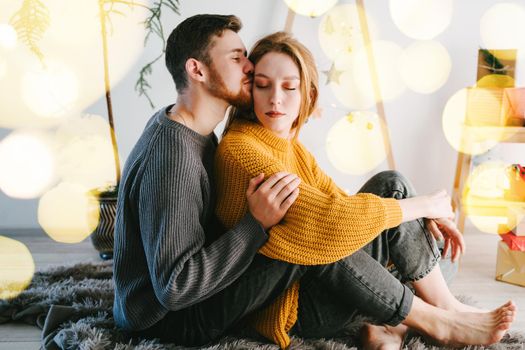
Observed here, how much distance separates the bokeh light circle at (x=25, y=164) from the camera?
2.39 metres

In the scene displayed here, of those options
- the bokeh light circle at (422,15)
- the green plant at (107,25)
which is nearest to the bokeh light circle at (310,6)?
the bokeh light circle at (422,15)

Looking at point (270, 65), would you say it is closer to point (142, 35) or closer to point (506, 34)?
point (142, 35)

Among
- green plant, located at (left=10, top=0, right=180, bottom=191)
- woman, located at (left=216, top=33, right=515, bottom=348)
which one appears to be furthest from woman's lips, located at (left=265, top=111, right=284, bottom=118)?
green plant, located at (left=10, top=0, right=180, bottom=191)

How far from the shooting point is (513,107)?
2.09m

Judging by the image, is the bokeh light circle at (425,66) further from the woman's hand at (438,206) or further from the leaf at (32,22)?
the leaf at (32,22)

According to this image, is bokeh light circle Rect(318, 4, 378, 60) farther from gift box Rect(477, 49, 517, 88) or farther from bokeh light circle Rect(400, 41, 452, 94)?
gift box Rect(477, 49, 517, 88)

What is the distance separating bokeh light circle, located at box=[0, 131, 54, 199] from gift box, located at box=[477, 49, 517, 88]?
209 cm

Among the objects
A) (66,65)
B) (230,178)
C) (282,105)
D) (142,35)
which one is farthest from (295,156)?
(66,65)

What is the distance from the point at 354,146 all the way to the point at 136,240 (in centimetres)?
162

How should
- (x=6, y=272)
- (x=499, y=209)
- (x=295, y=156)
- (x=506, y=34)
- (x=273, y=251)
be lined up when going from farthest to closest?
(x=506, y=34) → (x=499, y=209) → (x=6, y=272) → (x=295, y=156) → (x=273, y=251)

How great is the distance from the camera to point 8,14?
2293 millimetres

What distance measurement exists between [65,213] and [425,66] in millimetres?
1972

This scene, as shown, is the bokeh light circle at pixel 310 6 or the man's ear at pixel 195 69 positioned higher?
the bokeh light circle at pixel 310 6

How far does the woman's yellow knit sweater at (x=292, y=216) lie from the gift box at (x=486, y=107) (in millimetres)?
1116
